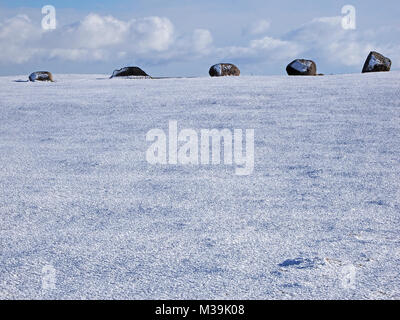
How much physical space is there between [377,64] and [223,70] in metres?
4.55

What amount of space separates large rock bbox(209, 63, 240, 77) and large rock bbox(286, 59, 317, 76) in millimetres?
1784

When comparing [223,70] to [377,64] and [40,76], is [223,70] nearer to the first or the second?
[377,64]

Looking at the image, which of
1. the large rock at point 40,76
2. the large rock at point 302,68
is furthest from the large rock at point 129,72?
the large rock at point 302,68

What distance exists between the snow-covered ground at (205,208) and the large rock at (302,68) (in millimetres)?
5523

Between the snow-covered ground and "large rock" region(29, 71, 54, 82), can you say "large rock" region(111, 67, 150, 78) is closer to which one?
"large rock" region(29, 71, 54, 82)

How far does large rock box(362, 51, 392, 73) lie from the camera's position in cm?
1271

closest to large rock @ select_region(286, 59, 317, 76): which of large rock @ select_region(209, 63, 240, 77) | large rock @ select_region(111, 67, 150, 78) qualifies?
large rock @ select_region(209, 63, 240, 77)

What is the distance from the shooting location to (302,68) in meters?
12.8

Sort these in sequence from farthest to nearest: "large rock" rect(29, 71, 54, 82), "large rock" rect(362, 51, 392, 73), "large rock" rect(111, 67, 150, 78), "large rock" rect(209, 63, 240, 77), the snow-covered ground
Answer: "large rock" rect(111, 67, 150, 78) < "large rock" rect(29, 71, 54, 82) < "large rock" rect(209, 63, 240, 77) < "large rock" rect(362, 51, 392, 73) < the snow-covered ground

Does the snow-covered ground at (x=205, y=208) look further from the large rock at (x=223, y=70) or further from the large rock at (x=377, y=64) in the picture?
the large rock at (x=223, y=70)

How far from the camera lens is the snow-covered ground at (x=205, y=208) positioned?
86.8 inches

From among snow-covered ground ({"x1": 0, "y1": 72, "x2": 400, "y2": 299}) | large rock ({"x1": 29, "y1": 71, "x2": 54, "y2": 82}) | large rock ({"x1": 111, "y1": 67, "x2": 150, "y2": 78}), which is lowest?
snow-covered ground ({"x1": 0, "y1": 72, "x2": 400, "y2": 299})
